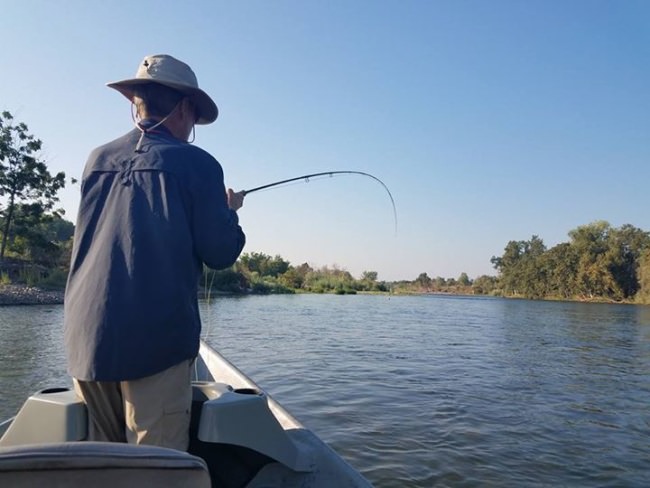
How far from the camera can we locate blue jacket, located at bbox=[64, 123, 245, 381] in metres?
1.69

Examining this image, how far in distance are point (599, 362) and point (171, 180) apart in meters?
12.3

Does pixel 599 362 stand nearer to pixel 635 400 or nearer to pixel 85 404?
pixel 635 400

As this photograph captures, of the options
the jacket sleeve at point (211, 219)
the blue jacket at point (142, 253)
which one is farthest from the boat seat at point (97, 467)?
the jacket sleeve at point (211, 219)

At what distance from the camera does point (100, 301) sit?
1.70m

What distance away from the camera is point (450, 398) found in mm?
7387

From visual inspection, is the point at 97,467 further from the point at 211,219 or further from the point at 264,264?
the point at 264,264

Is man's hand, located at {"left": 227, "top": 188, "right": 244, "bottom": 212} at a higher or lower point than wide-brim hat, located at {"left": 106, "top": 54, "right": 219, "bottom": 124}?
lower

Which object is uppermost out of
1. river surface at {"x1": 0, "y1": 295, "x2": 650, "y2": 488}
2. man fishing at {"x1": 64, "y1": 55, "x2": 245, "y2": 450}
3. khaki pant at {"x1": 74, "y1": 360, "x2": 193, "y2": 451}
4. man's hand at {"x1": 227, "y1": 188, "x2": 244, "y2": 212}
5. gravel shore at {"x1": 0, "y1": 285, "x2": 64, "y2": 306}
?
man's hand at {"x1": 227, "y1": 188, "x2": 244, "y2": 212}

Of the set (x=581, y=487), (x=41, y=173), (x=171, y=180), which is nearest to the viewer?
(x=171, y=180)

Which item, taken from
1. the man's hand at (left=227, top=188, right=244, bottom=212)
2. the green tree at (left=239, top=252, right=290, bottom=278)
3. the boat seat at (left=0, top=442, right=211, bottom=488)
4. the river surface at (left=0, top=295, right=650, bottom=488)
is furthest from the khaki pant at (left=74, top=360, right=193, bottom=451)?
the green tree at (left=239, top=252, right=290, bottom=278)

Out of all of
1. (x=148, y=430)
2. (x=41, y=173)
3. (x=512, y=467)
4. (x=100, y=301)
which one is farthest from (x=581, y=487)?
(x=41, y=173)

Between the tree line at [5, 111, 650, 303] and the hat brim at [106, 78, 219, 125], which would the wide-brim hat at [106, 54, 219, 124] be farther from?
the tree line at [5, 111, 650, 303]

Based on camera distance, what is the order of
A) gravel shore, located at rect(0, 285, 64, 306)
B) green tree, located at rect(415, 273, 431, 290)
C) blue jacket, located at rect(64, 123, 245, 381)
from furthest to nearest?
green tree, located at rect(415, 273, 431, 290) → gravel shore, located at rect(0, 285, 64, 306) → blue jacket, located at rect(64, 123, 245, 381)

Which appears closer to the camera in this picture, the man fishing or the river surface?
the man fishing
